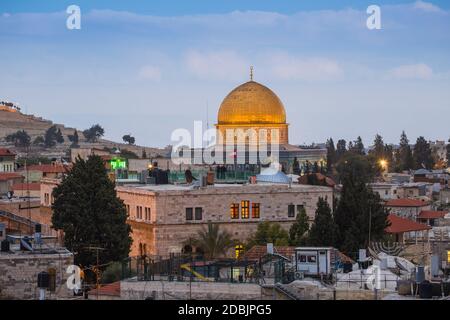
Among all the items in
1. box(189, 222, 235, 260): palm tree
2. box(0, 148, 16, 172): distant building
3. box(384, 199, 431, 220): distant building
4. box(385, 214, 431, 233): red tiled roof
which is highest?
box(0, 148, 16, 172): distant building

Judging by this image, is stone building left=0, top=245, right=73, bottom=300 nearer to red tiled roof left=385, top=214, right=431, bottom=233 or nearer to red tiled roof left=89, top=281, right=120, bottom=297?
red tiled roof left=89, top=281, right=120, bottom=297

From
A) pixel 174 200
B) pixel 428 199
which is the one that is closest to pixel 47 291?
pixel 174 200

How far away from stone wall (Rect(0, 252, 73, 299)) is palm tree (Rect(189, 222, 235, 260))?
45.9ft

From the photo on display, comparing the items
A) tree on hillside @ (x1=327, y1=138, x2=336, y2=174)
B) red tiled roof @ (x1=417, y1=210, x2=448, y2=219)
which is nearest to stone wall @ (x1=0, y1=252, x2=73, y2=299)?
red tiled roof @ (x1=417, y1=210, x2=448, y2=219)

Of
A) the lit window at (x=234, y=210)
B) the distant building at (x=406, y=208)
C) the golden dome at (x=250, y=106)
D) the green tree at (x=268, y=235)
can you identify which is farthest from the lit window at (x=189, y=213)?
the golden dome at (x=250, y=106)

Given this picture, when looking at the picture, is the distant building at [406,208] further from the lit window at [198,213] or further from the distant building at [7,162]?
the distant building at [7,162]

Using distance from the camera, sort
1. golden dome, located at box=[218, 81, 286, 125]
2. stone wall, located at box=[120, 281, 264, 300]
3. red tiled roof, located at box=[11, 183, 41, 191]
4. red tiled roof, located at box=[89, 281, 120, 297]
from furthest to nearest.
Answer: golden dome, located at box=[218, 81, 286, 125] → red tiled roof, located at box=[11, 183, 41, 191] → red tiled roof, located at box=[89, 281, 120, 297] → stone wall, located at box=[120, 281, 264, 300]

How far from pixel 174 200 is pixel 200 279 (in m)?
21.4

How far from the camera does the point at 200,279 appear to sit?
2997 cm

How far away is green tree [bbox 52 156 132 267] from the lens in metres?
46.3

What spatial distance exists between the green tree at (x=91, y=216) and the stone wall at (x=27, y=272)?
31.5 feet

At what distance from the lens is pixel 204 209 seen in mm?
51688
